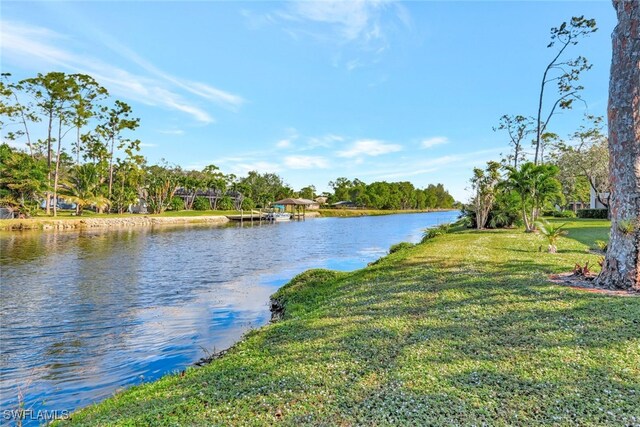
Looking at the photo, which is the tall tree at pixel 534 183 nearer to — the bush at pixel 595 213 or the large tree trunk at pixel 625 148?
the large tree trunk at pixel 625 148

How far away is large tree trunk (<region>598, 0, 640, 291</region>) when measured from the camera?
7207 millimetres

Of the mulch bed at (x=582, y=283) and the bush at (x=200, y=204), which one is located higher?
the bush at (x=200, y=204)

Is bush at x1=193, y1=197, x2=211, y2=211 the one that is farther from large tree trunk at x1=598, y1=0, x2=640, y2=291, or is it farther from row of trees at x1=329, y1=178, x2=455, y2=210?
large tree trunk at x1=598, y1=0, x2=640, y2=291

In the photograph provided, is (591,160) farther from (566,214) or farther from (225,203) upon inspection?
(225,203)

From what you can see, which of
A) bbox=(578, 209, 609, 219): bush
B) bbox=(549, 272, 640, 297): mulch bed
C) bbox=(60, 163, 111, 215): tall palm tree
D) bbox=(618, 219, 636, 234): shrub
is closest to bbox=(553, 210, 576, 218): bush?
bbox=(578, 209, 609, 219): bush

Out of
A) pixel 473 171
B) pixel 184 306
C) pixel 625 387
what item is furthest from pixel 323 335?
pixel 473 171

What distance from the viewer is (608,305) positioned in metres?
5.84

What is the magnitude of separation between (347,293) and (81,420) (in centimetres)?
536

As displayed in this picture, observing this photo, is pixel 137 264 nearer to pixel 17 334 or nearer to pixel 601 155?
pixel 17 334

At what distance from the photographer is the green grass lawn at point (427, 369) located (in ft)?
10.7

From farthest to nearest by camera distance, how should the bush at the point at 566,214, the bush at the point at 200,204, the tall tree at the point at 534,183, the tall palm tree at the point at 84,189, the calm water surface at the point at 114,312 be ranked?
the bush at the point at 200,204, the tall palm tree at the point at 84,189, the bush at the point at 566,214, the tall tree at the point at 534,183, the calm water surface at the point at 114,312

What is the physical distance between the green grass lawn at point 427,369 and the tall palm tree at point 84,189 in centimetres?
4942

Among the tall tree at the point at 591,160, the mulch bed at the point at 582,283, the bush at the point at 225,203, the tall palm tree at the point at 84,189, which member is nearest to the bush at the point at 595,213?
the tall tree at the point at 591,160

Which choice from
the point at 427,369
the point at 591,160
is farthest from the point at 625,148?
the point at 591,160
